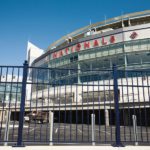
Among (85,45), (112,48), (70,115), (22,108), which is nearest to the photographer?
(22,108)

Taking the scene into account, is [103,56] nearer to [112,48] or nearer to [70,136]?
[112,48]

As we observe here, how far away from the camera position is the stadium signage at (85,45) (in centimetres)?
3309

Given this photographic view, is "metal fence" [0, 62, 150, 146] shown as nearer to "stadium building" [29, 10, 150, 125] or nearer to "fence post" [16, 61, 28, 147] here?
"fence post" [16, 61, 28, 147]

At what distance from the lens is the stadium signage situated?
3309 centimetres

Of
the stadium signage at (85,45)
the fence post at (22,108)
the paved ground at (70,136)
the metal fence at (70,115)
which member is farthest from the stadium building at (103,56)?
the fence post at (22,108)

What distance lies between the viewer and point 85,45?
35.5 metres

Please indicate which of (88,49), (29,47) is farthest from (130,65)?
(29,47)

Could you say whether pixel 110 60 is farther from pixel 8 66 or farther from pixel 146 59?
pixel 8 66

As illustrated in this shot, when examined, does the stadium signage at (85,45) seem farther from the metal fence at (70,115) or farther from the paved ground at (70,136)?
the paved ground at (70,136)

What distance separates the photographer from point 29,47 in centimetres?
7494

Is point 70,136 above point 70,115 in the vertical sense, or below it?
below

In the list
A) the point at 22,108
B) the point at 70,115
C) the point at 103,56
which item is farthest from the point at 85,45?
the point at 22,108

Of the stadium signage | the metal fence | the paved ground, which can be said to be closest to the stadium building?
the stadium signage

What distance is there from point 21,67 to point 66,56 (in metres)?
32.6
